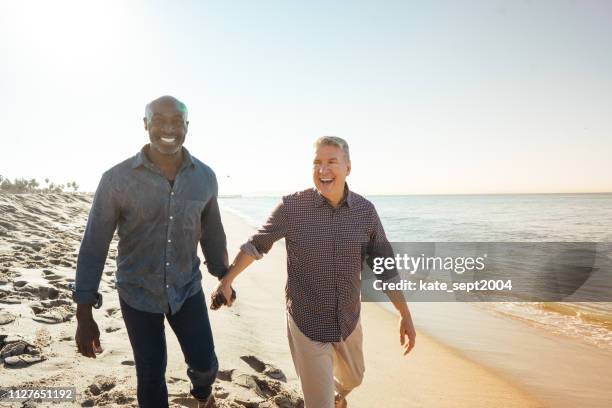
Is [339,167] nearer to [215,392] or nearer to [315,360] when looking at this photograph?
[315,360]

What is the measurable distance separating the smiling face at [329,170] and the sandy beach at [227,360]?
77.3 inches

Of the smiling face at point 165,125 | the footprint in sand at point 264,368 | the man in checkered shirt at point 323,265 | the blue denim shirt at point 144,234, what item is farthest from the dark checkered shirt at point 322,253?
the footprint in sand at point 264,368

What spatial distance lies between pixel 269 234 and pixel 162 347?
109 cm

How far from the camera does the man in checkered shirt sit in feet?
9.52

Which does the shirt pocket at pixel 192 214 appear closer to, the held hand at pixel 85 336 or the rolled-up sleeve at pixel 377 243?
the held hand at pixel 85 336

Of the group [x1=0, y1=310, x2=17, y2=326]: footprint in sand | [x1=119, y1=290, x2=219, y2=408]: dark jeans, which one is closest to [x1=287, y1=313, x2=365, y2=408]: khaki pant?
[x1=119, y1=290, x2=219, y2=408]: dark jeans

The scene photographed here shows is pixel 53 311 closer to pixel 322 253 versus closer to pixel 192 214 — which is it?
pixel 192 214

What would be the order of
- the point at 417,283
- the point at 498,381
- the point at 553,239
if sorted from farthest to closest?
the point at 553,239 < the point at 417,283 < the point at 498,381

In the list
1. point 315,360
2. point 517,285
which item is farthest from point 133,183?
point 517,285

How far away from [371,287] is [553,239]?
599 inches

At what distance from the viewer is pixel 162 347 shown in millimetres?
2689

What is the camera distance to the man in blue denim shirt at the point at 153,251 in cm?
252

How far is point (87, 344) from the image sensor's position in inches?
97.4

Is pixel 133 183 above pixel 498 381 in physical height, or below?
above
